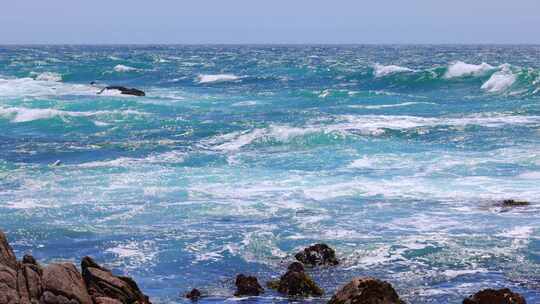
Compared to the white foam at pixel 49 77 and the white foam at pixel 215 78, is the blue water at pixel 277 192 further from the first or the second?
the white foam at pixel 49 77

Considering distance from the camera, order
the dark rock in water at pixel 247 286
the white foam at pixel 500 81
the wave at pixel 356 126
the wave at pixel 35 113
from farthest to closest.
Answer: the white foam at pixel 500 81, the wave at pixel 35 113, the wave at pixel 356 126, the dark rock in water at pixel 247 286

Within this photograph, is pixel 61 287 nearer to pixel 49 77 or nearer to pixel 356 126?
pixel 356 126

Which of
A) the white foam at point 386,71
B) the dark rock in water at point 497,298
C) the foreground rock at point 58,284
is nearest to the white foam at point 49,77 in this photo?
the white foam at point 386,71

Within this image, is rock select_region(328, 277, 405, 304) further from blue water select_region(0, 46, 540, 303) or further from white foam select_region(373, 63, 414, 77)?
white foam select_region(373, 63, 414, 77)

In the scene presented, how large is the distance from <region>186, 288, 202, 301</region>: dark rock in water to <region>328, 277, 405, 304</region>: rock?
2256 millimetres

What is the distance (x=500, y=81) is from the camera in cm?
5372

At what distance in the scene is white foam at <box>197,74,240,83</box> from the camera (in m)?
66.5

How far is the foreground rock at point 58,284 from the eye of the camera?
31.0 feet

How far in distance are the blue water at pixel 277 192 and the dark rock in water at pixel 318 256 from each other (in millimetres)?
226

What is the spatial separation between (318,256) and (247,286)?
2064 millimetres

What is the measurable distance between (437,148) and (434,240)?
41.8 ft

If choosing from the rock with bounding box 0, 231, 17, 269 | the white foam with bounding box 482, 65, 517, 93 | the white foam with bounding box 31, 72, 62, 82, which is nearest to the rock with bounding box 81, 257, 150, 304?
the rock with bounding box 0, 231, 17, 269

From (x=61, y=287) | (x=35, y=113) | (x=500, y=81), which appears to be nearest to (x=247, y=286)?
(x=61, y=287)

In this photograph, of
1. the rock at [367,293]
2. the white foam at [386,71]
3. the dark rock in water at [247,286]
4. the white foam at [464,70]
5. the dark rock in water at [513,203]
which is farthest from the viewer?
the white foam at [386,71]
